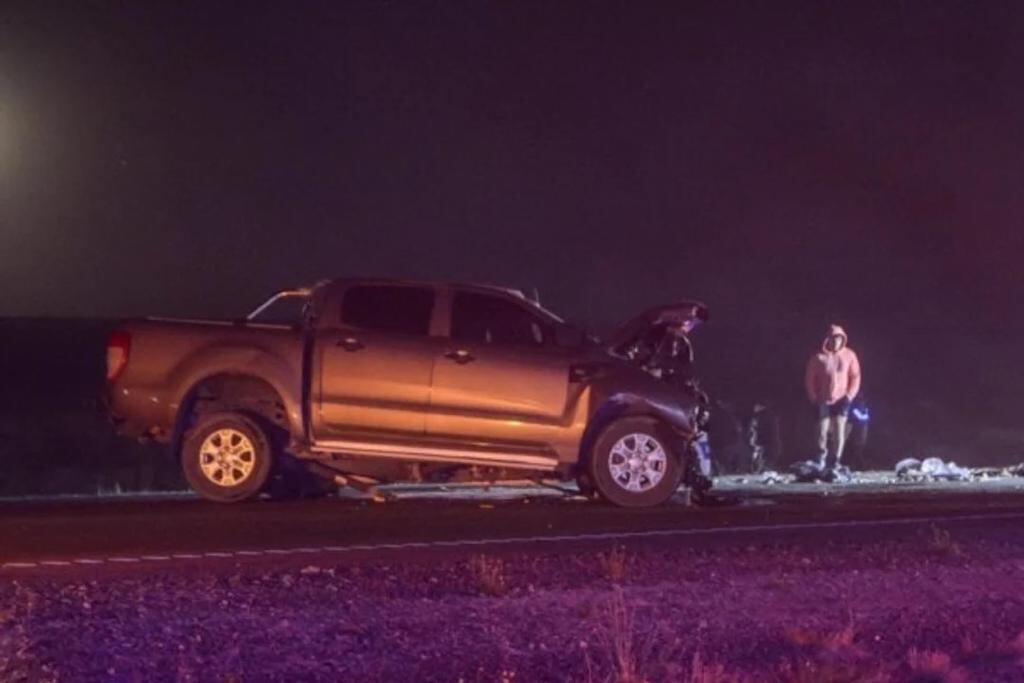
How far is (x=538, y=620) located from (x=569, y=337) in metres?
6.12

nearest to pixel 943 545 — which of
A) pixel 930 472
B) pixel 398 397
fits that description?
pixel 398 397

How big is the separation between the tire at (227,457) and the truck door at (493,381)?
1.45 meters

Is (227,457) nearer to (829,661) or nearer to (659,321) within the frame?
(659,321)

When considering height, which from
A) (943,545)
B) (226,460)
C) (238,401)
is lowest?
(943,545)

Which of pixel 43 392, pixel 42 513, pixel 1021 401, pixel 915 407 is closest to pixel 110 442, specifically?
pixel 43 392

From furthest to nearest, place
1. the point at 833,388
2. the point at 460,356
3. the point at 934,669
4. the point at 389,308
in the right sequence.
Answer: the point at 833,388 → the point at 389,308 → the point at 460,356 → the point at 934,669

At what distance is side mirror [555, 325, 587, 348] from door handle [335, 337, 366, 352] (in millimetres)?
1705

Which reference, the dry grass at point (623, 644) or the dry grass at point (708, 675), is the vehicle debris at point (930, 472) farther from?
the dry grass at point (708, 675)

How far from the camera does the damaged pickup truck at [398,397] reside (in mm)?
16562

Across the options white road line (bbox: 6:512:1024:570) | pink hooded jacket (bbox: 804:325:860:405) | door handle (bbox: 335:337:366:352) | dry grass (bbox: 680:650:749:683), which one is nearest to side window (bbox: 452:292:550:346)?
door handle (bbox: 335:337:366:352)

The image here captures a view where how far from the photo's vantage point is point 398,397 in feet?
54.7

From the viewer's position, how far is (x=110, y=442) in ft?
88.3

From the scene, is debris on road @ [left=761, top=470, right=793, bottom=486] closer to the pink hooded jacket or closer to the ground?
the pink hooded jacket

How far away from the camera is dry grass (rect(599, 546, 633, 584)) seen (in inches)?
499
